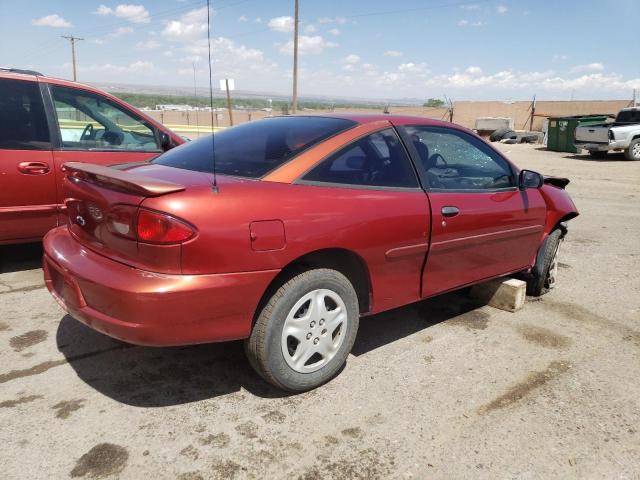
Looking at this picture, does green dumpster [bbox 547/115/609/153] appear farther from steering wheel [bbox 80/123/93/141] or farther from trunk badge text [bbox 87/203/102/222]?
trunk badge text [bbox 87/203/102/222]

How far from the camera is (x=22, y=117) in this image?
14.6ft

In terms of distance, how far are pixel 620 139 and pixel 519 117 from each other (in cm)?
1728

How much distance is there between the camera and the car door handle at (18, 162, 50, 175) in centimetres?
436

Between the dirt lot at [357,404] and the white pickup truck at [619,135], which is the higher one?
the white pickup truck at [619,135]

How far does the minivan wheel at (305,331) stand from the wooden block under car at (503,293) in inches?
68.4

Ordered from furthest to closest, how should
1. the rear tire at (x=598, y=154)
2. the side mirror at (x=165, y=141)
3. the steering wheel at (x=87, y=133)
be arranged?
the rear tire at (x=598, y=154) < the side mirror at (x=165, y=141) < the steering wheel at (x=87, y=133)

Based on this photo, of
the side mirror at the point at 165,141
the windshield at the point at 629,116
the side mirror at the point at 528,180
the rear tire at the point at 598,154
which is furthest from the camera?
the rear tire at the point at 598,154

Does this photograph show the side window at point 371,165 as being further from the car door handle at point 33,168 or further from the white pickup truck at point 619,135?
the white pickup truck at point 619,135

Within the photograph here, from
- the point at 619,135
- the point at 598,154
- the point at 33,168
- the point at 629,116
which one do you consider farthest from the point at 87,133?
the point at 598,154

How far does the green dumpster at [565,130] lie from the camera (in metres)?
21.4

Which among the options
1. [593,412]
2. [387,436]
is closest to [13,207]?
[387,436]

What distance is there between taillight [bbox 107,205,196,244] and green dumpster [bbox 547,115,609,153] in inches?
873

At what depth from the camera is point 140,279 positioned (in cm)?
234

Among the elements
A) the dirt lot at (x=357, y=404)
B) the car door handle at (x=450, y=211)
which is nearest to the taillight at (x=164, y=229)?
the dirt lot at (x=357, y=404)
